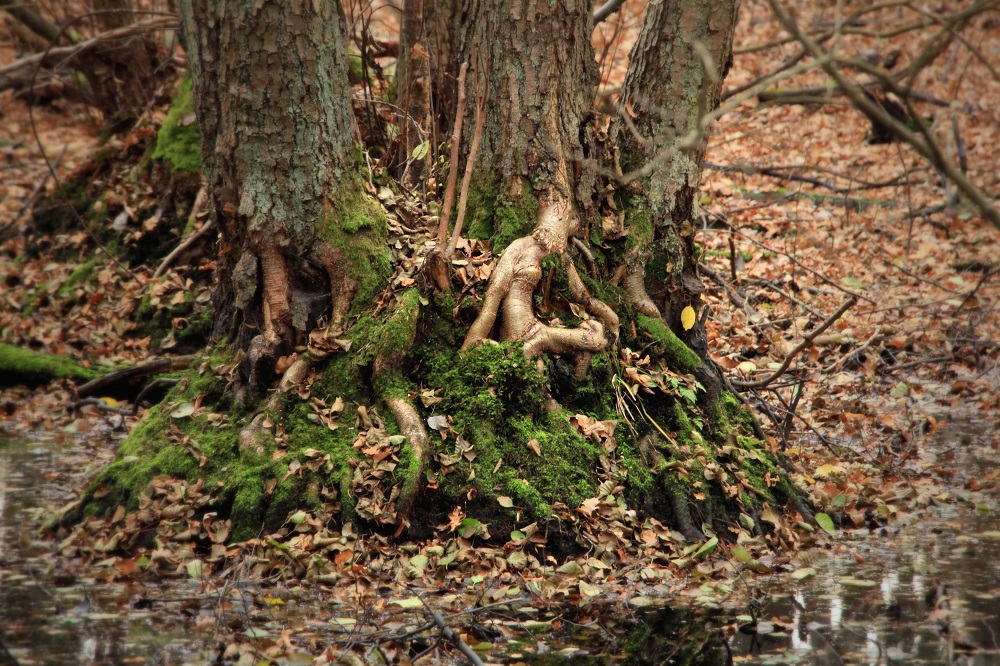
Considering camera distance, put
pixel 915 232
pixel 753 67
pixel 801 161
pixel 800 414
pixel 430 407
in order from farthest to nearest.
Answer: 1. pixel 753 67
2. pixel 801 161
3. pixel 915 232
4. pixel 800 414
5. pixel 430 407

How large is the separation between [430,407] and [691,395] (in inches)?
62.1

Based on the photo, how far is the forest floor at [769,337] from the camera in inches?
174

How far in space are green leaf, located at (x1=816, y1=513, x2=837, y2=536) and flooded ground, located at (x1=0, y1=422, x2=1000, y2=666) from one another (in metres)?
0.28

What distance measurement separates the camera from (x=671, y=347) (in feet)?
18.1

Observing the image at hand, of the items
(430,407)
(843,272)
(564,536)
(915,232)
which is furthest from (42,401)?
(915,232)

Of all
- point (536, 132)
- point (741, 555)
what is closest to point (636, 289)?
point (536, 132)

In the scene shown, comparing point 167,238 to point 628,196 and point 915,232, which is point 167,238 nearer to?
point 628,196

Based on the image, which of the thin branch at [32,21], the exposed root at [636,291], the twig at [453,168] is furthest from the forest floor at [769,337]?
the thin branch at [32,21]

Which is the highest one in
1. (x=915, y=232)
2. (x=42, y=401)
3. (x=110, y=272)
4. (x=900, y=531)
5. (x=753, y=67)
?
(x=753, y=67)

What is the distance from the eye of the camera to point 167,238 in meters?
8.88

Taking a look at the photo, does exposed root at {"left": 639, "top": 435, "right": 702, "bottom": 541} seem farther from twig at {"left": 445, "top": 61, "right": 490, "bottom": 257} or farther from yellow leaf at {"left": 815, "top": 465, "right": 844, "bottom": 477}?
twig at {"left": 445, "top": 61, "right": 490, "bottom": 257}

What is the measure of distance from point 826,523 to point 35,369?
6.33 m

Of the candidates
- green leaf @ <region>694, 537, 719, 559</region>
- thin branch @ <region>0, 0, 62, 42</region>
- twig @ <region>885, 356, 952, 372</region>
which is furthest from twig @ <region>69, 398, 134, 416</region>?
A: twig @ <region>885, 356, 952, 372</region>

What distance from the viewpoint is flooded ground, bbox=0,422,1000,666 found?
3576mm
